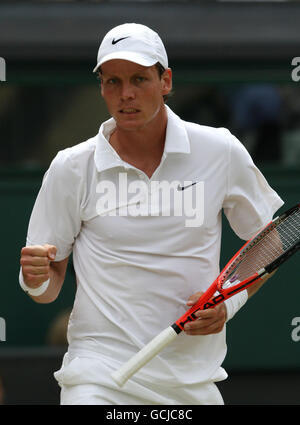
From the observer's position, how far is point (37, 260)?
3.88 m

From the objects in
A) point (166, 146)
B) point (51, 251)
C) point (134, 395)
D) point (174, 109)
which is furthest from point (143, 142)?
point (174, 109)

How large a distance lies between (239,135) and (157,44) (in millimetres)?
3836

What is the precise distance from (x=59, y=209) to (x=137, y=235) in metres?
0.32

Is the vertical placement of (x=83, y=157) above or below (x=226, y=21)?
below

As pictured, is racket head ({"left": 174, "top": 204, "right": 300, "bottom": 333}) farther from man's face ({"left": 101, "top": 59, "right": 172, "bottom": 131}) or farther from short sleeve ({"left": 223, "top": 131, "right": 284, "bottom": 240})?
man's face ({"left": 101, "top": 59, "right": 172, "bottom": 131})

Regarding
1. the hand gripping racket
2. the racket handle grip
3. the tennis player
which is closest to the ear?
the tennis player

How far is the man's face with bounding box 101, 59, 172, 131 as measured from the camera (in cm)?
392

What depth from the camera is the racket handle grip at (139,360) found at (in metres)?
3.80

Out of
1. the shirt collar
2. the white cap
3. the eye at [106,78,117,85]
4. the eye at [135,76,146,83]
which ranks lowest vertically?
the shirt collar

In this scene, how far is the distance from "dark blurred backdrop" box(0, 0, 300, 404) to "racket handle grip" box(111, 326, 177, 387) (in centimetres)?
381

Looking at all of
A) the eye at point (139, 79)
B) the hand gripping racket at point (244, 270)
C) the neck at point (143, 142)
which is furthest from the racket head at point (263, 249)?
the eye at point (139, 79)

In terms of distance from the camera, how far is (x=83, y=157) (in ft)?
13.3
